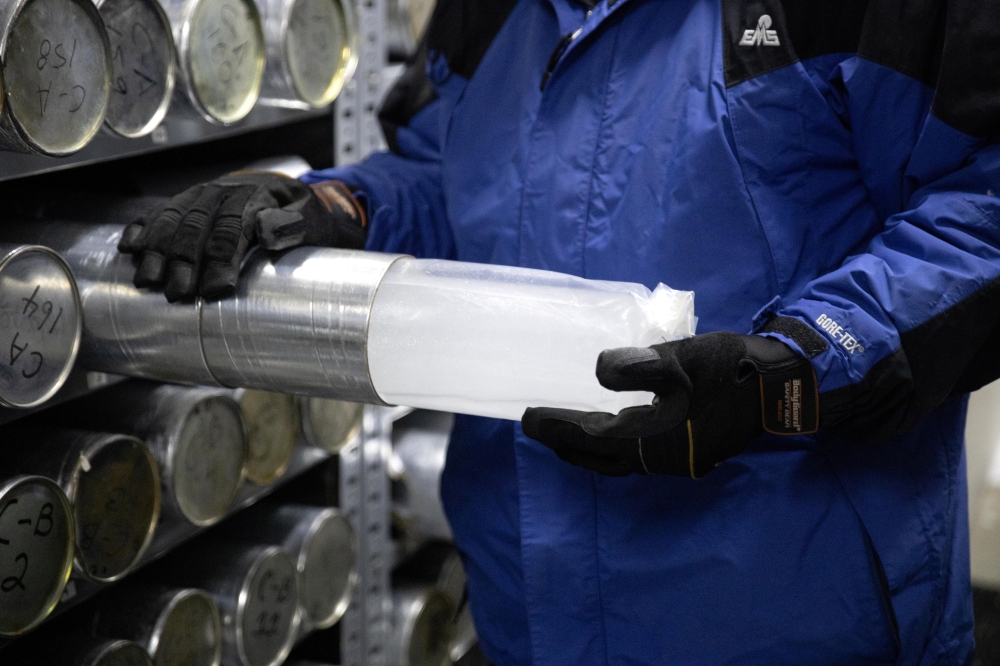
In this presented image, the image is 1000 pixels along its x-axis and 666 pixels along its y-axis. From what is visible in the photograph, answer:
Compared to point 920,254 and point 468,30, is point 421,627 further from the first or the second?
point 920,254

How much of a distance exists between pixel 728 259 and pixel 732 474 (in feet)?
0.94

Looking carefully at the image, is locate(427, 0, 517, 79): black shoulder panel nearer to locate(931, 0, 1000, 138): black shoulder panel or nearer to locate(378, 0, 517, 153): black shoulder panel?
locate(378, 0, 517, 153): black shoulder panel

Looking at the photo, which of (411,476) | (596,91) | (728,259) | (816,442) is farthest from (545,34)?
(411,476)

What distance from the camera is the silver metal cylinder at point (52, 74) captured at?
3.42 feet

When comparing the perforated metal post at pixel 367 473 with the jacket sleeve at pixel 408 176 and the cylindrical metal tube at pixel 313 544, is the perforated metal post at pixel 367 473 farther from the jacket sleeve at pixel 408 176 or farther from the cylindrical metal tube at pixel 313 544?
the jacket sleeve at pixel 408 176

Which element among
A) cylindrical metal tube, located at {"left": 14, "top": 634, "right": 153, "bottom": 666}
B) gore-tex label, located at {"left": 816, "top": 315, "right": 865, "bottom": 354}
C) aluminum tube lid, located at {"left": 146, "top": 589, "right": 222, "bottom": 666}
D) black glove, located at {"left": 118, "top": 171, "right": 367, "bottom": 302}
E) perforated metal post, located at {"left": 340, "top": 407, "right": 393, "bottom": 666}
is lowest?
perforated metal post, located at {"left": 340, "top": 407, "right": 393, "bottom": 666}

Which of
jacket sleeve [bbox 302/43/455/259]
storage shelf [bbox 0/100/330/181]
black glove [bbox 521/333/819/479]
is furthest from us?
jacket sleeve [bbox 302/43/455/259]

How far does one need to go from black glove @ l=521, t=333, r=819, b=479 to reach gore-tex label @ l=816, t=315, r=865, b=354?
0.16 feet

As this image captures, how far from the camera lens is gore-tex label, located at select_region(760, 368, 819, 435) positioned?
1084 mm

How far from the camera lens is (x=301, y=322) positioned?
43.4 inches

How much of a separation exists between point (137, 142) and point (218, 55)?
216 millimetres

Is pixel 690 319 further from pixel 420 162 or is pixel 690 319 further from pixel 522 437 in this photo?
pixel 420 162

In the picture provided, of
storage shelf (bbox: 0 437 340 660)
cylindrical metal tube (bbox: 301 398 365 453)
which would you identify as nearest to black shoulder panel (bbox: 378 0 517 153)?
cylindrical metal tube (bbox: 301 398 365 453)

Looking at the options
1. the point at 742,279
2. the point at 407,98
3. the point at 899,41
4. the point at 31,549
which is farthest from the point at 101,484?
the point at 899,41
